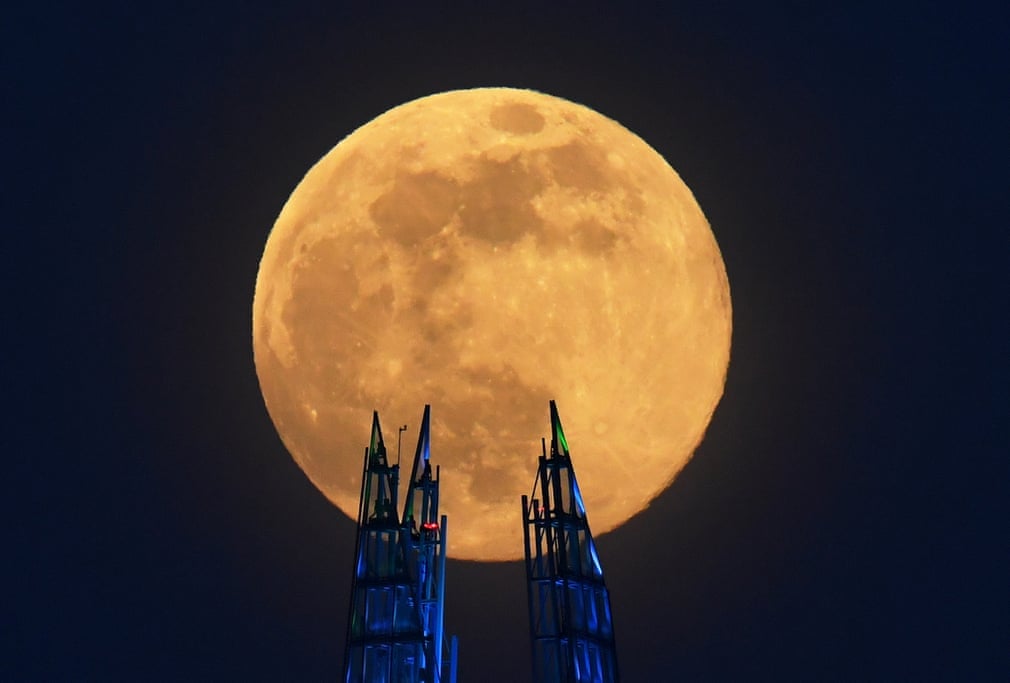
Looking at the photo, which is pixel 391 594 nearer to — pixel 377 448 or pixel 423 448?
pixel 377 448

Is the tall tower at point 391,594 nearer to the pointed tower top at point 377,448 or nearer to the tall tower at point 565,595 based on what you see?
the pointed tower top at point 377,448

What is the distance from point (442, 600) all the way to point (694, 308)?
19.6 meters

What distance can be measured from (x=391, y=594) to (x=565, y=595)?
264 inches

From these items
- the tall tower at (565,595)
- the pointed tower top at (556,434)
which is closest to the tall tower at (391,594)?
the tall tower at (565,595)

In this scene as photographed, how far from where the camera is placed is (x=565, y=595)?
1999 inches

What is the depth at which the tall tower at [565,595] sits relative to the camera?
49.9 m

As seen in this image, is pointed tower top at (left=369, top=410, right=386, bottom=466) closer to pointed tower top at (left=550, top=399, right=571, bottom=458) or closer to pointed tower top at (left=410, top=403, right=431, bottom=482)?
pointed tower top at (left=410, top=403, right=431, bottom=482)

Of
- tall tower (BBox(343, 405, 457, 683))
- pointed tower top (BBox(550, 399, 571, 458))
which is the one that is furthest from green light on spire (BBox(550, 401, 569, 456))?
tall tower (BBox(343, 405, 457, 683))

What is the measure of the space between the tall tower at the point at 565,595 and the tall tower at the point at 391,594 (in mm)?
4504

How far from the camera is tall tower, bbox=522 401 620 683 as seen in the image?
4991 cm

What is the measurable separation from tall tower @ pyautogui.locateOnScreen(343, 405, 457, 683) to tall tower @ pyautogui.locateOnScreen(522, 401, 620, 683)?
14.8 feet

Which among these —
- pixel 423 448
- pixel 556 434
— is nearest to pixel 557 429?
pixel 556 434

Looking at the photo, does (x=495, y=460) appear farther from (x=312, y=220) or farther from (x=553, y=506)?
(x=312, y=220)

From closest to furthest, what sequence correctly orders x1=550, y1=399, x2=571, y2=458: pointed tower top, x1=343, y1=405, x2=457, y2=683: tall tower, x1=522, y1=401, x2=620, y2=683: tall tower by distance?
1. x1=343, y1=405, x2=457, y2=683: tall tower
2. x1=522, y1=401, x2=620, y2=683: tall tower
3. x1=550, y1=399, x2=571, y2=458: pointed tower top
